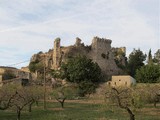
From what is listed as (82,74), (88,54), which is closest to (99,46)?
(88,54)

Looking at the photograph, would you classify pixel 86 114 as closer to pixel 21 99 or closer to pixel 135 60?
pixel 21 99

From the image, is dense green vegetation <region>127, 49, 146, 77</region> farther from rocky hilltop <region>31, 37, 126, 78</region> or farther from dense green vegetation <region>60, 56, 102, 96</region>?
dense green vegetation <region>60, 56, 102, 96</region>

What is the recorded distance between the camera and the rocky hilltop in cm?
7500

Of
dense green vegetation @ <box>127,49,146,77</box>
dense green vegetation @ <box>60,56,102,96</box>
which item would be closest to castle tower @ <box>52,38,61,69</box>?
dense green vegetation @ <box>60,56,102,96</box>

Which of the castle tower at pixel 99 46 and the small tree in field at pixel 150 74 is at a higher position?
the castle tower at pixel 99 46

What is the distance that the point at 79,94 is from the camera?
2415 inches

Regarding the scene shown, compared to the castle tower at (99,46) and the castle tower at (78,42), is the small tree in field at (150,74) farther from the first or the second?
the castle tower at (78,42)

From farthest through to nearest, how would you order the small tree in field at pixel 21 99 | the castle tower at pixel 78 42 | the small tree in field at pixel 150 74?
the castle tower at pixel 78 42 < the small tree in field at pixel 150 74 < the small tree in field at pixel 21 99

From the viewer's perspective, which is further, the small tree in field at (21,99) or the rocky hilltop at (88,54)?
the rocky hilltop at (88,54)

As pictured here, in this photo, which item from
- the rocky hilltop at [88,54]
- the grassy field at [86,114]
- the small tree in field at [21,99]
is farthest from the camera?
the rocky hilltop at [88,54]

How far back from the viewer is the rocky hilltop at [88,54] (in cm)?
7500

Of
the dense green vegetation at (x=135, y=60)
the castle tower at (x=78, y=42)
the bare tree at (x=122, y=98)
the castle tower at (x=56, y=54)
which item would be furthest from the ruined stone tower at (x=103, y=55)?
the bare tree at (x=122, y=98)

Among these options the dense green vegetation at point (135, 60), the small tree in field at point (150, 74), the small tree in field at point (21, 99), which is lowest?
the small tree in field at point (21, 99)

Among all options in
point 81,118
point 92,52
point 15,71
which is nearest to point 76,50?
point 92,52
